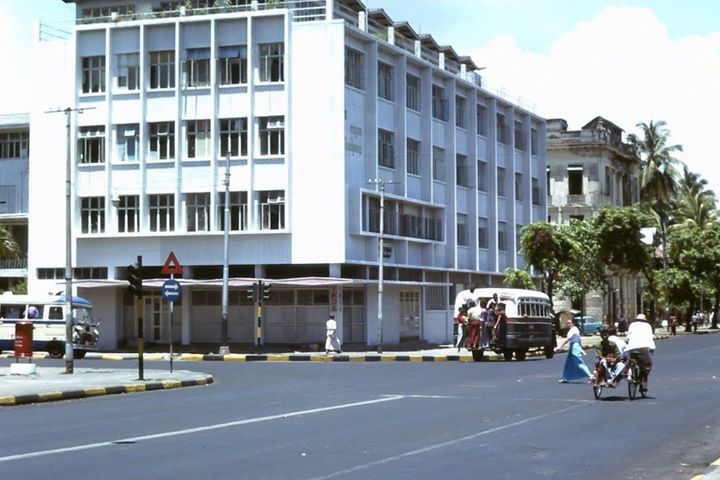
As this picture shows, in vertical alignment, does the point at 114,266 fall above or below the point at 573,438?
above

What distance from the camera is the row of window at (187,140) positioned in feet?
172

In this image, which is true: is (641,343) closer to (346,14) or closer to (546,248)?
(346,14)

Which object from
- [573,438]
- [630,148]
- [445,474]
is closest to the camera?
[445,474]

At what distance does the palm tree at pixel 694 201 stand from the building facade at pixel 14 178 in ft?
192

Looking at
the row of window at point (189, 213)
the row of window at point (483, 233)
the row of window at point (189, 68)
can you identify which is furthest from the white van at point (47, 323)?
the row of window at point (483, 233)

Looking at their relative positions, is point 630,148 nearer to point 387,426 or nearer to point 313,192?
point 313,192

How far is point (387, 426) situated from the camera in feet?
56.3

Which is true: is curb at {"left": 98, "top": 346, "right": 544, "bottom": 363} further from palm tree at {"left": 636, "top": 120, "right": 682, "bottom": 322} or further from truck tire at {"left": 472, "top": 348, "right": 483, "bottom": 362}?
palm tree at {"left": 636, "top": 120, "right": 682, "bottom": 322}

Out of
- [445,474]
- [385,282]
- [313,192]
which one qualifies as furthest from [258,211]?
[445,474]

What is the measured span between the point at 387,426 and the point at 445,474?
16.8 ft

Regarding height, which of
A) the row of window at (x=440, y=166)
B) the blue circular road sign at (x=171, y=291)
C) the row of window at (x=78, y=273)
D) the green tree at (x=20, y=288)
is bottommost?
the blue circular road sign at (x=171, y=291)

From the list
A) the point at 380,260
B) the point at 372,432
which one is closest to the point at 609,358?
the point at 372,432

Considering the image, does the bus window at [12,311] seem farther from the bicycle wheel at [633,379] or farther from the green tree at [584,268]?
the green tree at [584,268]

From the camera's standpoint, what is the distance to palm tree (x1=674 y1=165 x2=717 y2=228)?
Answer: 339 ft
